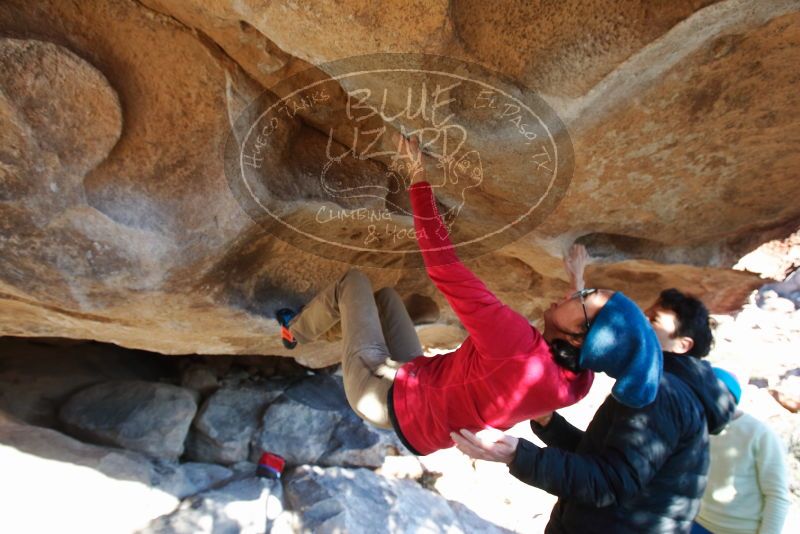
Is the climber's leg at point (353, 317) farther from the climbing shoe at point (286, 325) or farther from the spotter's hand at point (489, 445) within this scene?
the spotter's hand at point (489, 445)

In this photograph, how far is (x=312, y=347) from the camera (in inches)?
159

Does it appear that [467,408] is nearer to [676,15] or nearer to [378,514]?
[676,15]

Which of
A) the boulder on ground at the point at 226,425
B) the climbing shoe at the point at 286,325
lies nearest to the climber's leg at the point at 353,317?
the climbing shoe at the point at 286,325

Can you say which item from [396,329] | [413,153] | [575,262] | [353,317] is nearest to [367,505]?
[396,329]

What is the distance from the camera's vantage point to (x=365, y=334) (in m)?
2.22

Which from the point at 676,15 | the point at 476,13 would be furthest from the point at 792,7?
the point at 476,13

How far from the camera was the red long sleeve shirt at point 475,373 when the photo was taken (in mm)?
1620

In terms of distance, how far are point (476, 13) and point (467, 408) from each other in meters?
1.34

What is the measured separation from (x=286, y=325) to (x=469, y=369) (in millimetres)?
1385

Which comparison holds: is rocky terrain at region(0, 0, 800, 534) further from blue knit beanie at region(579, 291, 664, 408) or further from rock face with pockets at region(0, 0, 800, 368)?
blue knit beanie at region(579, 291, 664, 408)

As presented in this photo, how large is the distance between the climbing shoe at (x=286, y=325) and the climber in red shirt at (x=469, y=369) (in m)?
0.76

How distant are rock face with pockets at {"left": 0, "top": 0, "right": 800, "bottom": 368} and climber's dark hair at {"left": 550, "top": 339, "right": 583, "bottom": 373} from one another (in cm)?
84

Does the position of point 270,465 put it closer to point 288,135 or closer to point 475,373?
point 288,135

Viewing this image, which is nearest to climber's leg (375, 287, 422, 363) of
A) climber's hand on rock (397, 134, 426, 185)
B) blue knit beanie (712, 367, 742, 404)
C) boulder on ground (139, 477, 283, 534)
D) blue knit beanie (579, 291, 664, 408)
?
climber's hand on rock (397, 134, 426, 185)
